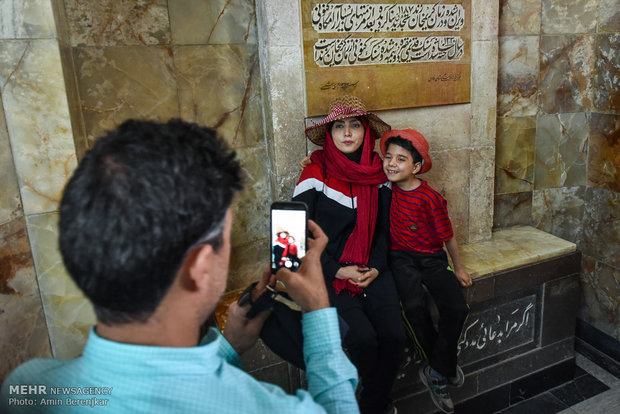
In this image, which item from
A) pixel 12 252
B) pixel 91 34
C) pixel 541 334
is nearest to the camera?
pixel 12 252

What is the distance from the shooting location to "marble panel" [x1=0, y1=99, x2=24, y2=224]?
2.20 metres

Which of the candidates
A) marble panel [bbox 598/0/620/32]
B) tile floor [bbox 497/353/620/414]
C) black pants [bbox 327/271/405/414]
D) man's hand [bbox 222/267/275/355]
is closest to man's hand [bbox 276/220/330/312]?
man's hand [bbox 222/267/275/355]

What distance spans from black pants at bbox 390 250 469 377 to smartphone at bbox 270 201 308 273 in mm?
1127

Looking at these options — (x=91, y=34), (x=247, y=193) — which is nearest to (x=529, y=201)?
(x=247, y=193)

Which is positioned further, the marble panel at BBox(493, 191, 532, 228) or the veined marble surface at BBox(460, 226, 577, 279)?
the marble panel at BBox(493, 191, 532, 228)

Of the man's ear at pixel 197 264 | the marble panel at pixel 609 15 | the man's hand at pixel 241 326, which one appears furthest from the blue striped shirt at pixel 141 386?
the marble panel at pixel 609 15

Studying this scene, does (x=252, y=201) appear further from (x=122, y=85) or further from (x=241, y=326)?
(x=241, y=326)

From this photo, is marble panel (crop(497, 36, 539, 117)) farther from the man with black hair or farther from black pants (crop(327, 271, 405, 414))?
the man with black hair

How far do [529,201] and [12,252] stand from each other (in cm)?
396

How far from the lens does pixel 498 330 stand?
3.28 metres

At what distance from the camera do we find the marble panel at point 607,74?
354 centimetres

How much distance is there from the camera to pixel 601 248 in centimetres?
384

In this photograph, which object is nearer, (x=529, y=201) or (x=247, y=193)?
(x=247, y=193)

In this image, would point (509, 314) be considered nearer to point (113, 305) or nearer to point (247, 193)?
point (247, 193)
